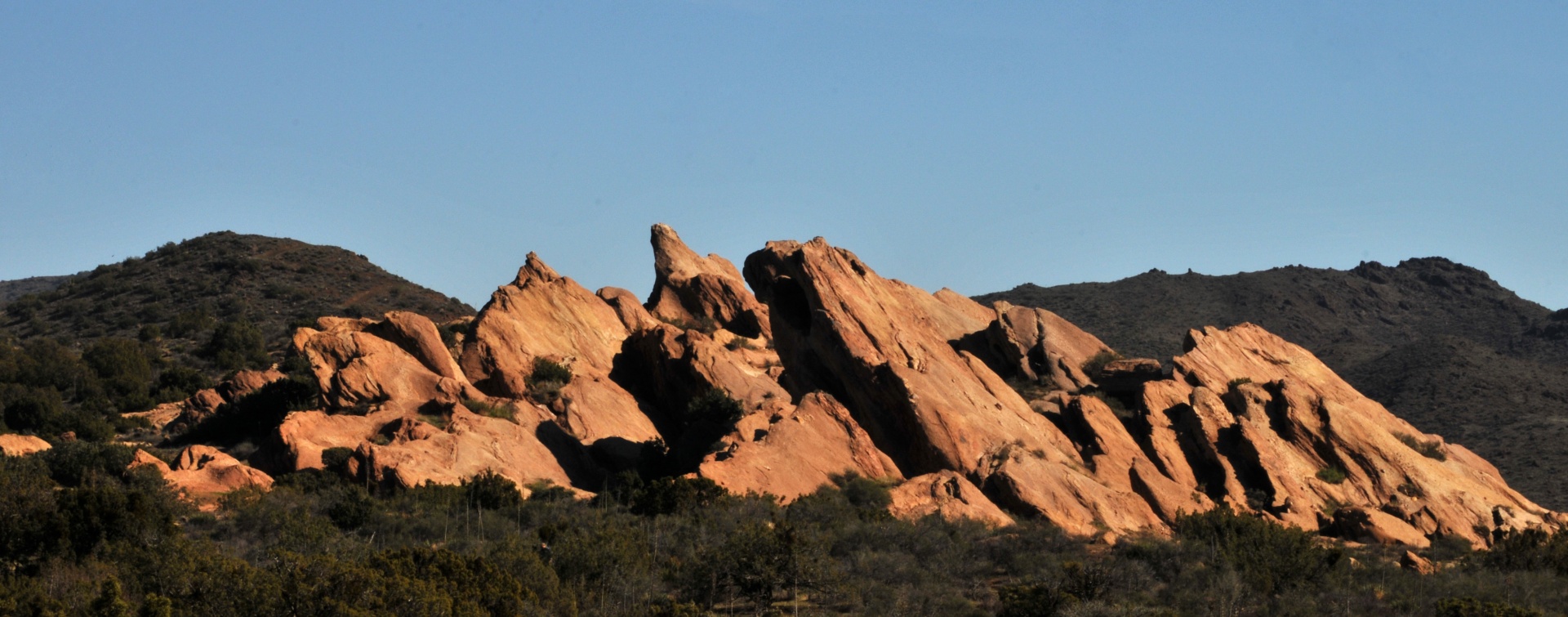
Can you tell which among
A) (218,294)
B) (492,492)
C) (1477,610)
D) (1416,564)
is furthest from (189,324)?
(1477,610)

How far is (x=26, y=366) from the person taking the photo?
71.1 m

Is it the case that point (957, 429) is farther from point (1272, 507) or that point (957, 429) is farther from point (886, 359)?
point (1272, 507)

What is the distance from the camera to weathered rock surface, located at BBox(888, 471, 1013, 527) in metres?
41.3

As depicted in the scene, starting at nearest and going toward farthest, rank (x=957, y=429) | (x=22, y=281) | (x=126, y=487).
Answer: (x=126, y=487) → (x=957, y=429) → (x=22, y=281)

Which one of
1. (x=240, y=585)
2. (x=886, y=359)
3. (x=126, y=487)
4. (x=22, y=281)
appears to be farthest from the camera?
(x=22, y=281)

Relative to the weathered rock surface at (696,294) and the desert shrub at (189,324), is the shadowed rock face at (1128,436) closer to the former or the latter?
the weathered rock surface at (696,294)

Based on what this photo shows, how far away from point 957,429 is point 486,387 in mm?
16909

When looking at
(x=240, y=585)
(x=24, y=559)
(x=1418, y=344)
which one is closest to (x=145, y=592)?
(x=240, y=585)

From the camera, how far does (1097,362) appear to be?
58.1 m

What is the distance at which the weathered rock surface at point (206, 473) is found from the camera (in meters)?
43.7

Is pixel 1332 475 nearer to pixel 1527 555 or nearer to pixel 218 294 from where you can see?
pixel 1527 555

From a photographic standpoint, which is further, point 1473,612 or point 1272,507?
point 1272,507

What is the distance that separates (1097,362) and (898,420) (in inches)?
527

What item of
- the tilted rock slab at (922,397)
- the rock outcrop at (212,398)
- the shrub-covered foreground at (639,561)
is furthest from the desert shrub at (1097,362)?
the rock outcrop at (212,398)
